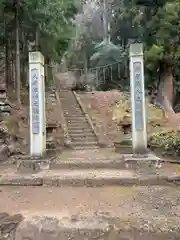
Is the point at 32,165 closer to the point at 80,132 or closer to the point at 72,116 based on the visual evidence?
the point at 80,132

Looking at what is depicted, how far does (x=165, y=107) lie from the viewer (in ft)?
43.1

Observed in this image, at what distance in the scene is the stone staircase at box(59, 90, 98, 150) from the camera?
9.45 meters

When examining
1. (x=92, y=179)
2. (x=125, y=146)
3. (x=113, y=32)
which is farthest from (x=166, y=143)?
(x=113, y=32)

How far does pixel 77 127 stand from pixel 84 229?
728 centimetres

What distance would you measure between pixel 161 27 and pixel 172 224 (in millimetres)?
9905

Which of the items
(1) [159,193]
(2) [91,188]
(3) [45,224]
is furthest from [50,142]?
(3) [45,224]

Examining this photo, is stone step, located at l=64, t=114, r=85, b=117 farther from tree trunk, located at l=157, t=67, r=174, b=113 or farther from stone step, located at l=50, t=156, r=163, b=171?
stone step, located at l=50, t=156, r=163, b=171

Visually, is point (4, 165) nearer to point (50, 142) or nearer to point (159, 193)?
point (50, 142)

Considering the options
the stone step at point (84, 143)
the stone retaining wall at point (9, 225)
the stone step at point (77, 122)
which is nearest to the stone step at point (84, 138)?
the stone step at point (84, 143)

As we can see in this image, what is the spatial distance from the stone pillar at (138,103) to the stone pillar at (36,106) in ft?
6.46

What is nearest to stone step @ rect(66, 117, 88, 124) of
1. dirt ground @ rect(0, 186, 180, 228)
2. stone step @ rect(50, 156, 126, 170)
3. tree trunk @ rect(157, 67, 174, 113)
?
tree trunk @ rect(157, 67, 174, 113)

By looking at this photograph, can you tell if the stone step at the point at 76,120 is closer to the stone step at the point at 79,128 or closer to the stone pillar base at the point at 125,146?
the stone step at the point at 79,128

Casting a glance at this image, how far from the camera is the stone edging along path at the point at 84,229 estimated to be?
11.0 ft

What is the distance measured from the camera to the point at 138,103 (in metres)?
6.18
